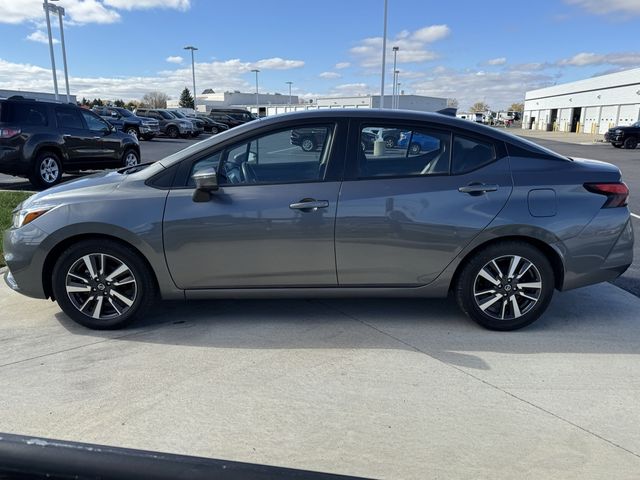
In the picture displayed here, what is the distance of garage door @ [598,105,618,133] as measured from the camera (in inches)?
2064

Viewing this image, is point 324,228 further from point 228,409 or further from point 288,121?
point 228,409

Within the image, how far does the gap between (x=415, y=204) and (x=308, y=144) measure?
97 cm

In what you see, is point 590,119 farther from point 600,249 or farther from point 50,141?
point 600,249

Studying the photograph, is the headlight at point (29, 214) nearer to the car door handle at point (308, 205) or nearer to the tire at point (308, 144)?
the car door handle at point (308, 205)

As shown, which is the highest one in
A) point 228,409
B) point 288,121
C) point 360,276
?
point 288,121

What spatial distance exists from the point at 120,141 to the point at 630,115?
51109 millimetres

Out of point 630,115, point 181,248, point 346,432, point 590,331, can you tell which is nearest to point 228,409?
point 346,432

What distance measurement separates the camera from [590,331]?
13.5 feet

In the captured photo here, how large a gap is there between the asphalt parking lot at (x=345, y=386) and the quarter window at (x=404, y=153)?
124 cm

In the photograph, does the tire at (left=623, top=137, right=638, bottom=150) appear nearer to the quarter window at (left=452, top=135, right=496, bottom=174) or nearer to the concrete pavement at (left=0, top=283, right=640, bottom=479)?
the concrete pavement at (left=0, top=283, right=640, bottom=479)

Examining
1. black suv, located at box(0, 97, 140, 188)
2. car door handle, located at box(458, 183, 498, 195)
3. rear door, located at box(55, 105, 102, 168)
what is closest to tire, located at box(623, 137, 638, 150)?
black suv, located at box(0, 97, 140, 188)

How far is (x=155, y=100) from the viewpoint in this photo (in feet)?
389

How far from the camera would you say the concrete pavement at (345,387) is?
2.64 m

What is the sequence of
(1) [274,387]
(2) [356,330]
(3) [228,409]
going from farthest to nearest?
(2) [356,330]
(1) [274,387]
(3) [228,409]
